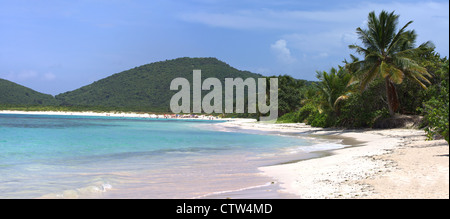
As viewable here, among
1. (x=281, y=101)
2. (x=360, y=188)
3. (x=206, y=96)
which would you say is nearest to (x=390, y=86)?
(x=360, y=188)

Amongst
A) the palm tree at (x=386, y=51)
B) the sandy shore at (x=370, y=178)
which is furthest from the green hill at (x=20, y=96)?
the sandy shore at (x=370, y=178)

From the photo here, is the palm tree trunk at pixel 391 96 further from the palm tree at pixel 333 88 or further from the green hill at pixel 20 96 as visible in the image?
the green hill at pixel 20 96

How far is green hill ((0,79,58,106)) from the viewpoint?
12169 centimetres

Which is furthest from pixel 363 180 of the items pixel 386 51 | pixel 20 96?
pixel 20 96

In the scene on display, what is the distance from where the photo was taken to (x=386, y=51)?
24.2m

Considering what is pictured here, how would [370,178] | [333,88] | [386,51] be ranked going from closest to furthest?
[370,178] → [386,51] → [333,88]

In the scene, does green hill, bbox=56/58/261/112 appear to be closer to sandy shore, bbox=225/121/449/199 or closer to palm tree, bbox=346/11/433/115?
palm tree, bbox=346/11/433/115

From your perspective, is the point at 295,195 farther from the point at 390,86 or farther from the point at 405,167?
the point at 390,86

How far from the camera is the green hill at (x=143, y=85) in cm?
13000

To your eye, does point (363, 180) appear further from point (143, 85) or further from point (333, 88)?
point (143, 85)

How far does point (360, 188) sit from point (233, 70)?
14106 centimetres

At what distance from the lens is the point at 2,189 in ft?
24.9

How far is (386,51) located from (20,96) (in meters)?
129

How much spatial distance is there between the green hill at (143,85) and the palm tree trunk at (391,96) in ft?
330
